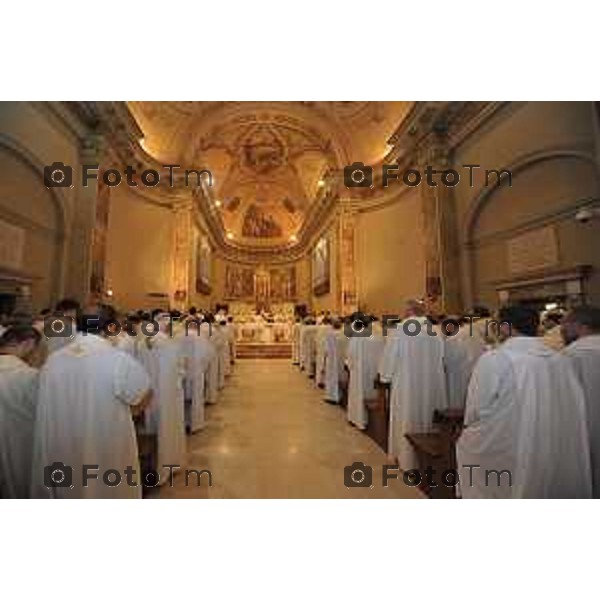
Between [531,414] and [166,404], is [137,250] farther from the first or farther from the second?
[531,414]

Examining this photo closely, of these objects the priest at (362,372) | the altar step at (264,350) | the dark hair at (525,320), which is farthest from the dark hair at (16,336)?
the altar step at (264,350)

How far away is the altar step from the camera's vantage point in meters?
14.5

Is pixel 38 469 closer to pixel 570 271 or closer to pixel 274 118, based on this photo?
pixel 570 271

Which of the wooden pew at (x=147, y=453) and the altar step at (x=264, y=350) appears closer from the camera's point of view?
the wooden pew at (x=147, y=453)

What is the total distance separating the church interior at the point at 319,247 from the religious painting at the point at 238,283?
341 cm

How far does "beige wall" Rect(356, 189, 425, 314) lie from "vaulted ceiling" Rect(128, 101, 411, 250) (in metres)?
2.54

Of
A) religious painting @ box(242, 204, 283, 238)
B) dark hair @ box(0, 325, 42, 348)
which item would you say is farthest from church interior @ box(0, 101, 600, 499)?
religious painting @ box(242, 204, 283, 238)

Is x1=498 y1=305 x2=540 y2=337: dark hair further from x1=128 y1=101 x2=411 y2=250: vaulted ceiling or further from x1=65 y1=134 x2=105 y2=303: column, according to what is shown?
x1=128 y1=101 x2=411 y2=250: vaulted ceiling

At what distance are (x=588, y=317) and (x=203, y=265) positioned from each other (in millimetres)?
15845

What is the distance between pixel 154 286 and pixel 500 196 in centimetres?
1036

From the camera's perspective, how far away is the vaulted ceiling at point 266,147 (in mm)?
13625

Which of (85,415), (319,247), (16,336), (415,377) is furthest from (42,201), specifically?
(319,247)

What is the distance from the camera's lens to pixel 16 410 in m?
2.48

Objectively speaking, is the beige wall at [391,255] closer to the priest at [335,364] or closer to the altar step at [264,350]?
the altar step at [264,350]
